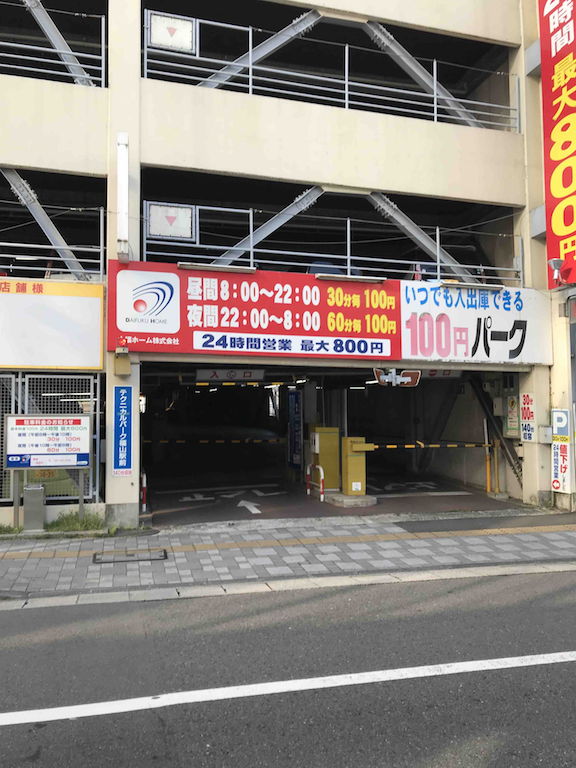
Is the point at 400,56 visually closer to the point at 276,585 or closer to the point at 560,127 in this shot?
the point at 560,127

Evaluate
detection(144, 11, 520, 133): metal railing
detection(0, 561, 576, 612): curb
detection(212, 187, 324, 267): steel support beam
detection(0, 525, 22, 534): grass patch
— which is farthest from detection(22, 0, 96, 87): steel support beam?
detection(0, 561, 576, 612): curb

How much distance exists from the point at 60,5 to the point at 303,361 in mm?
8876

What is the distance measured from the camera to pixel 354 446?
13.0 meters

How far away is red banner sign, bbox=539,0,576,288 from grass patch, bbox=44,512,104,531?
10021 mm

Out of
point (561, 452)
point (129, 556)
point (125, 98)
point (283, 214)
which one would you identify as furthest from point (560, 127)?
point (129, 556)

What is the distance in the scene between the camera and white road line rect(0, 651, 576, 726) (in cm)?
407

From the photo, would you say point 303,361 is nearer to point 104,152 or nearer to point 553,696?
point 104,152

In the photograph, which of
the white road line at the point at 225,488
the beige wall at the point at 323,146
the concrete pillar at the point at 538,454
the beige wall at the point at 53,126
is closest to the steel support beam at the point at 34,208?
the beige wall at the point at 53,126

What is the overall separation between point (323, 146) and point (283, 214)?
1551 millimetres

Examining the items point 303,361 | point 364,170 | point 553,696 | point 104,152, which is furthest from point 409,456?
point 553,696

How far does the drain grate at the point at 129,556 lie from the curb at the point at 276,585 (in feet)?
4.21

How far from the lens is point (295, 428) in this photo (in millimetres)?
15500

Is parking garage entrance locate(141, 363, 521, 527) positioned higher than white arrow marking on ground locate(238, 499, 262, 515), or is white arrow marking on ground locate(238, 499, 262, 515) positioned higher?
parking garage entrance locate(141, 363, 521, 527)

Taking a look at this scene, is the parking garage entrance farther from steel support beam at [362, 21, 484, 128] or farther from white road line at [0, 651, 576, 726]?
white road line at [0, 651, 576, 726]
